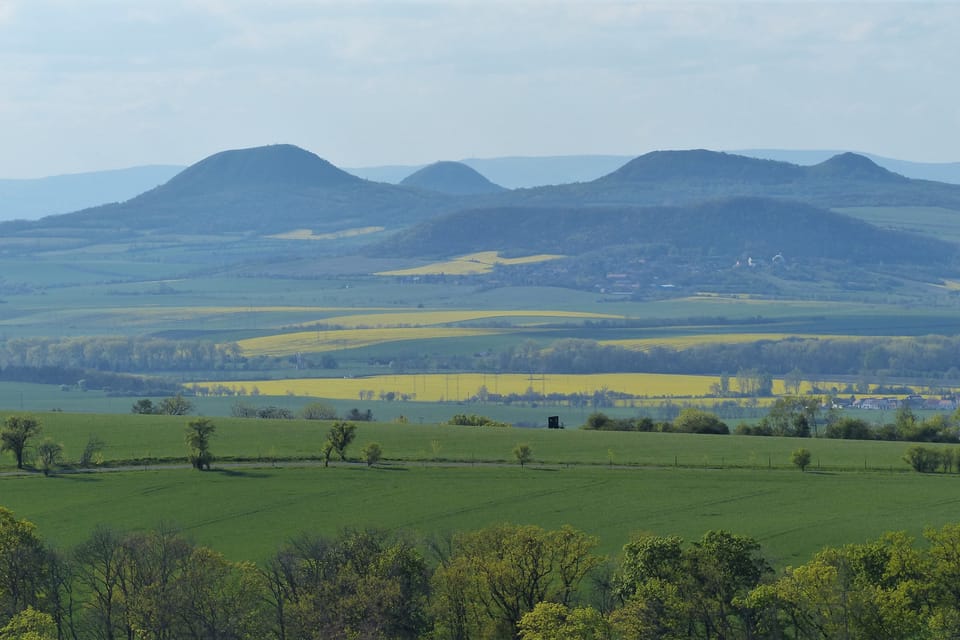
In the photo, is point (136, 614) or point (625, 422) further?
point (625, 422)

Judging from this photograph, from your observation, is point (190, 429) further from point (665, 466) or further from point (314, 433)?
point (665, 466)

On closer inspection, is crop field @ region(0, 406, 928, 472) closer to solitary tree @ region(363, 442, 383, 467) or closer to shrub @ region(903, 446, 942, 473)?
shrub @ region(903, 446, 942, 473)

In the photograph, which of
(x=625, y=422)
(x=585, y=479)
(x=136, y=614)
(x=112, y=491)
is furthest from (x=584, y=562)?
(x=625, y=422)

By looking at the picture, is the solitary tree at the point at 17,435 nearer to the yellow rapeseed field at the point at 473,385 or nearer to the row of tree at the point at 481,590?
the row of tree at the point at 481,590

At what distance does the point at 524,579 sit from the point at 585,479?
27.1 meters

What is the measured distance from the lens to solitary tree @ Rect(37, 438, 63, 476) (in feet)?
283

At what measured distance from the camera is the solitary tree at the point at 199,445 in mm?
87562

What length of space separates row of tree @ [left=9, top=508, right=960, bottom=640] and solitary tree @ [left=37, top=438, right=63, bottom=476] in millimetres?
24963

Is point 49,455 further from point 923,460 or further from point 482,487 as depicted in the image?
point 923,460

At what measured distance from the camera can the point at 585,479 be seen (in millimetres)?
84062

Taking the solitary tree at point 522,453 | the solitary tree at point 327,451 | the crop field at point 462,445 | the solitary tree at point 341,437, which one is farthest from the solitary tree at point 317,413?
the solitary tree at point 522,453

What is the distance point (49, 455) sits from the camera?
8669 centimetres

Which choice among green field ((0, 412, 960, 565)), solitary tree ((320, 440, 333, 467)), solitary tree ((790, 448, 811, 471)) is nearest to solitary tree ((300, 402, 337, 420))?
green field ((0, 412, 960, 565))

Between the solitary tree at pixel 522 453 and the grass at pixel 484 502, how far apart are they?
5.44 ft
